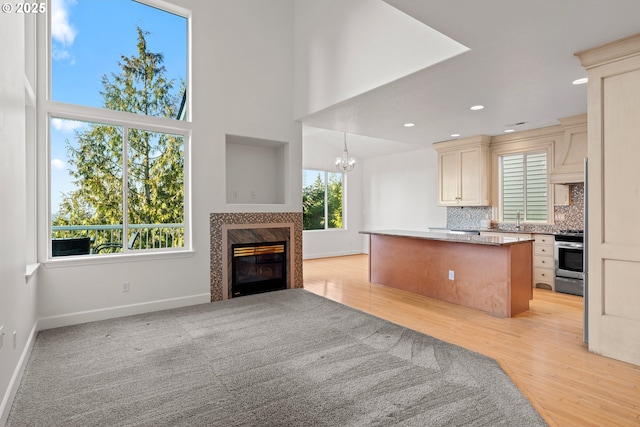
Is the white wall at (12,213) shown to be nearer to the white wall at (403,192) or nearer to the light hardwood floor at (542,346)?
the light hardwood floor at (542,346)

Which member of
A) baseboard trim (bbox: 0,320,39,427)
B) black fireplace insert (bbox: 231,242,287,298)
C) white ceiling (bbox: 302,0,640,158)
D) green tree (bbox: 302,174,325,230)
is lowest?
baseboard trim (bbox: 0,320,39,427)

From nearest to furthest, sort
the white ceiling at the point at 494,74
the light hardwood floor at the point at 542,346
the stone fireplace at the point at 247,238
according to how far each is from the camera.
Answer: the light hardwood floor at the point at 542,346 → the white ceiling at the point at 494,74 → the stone fireplace at the point at 247,238

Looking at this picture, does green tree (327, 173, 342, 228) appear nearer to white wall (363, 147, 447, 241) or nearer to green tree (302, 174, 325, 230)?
green tree (302, 174, 325, 230)

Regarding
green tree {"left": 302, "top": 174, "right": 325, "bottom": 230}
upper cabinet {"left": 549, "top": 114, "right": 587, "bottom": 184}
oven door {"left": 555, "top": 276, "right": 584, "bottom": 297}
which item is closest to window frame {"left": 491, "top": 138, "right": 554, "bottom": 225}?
Answer: upper cabinet {"left": 549, "top": 114, "right": 587, "bottom": 184}

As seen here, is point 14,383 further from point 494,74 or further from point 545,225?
point 545,225

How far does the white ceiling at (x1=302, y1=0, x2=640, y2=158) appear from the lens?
2521 mm

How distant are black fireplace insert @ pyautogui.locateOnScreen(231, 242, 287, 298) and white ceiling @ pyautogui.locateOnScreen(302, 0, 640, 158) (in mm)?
2209

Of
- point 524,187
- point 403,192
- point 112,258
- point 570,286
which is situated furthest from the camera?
point 403,192

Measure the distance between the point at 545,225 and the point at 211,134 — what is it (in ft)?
18.5

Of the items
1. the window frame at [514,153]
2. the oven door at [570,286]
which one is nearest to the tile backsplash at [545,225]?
the window frame at [514,153]

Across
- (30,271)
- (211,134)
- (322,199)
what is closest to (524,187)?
(322,199)

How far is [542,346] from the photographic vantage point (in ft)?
10.7

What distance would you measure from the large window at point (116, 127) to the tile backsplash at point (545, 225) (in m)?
5.46

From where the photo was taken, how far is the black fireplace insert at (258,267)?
5156 millimetres
